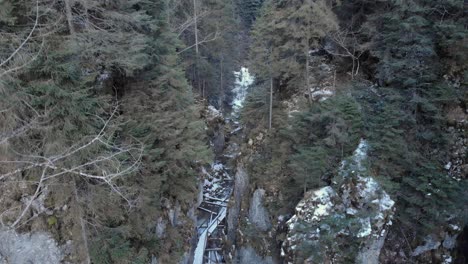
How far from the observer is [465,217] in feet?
38.0

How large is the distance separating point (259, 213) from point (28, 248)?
9298mm

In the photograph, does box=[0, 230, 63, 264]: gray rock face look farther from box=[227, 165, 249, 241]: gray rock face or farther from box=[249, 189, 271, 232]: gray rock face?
box=[227, 165, 249, 241]: gray rock face

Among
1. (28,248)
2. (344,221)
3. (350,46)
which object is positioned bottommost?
(344,221)

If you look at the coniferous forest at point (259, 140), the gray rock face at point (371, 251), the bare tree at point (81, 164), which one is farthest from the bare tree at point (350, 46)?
the bare tree at point (81, 164)

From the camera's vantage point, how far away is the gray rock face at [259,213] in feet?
47.1

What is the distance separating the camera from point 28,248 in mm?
8102

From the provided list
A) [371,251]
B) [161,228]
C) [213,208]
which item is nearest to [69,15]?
[161,228]

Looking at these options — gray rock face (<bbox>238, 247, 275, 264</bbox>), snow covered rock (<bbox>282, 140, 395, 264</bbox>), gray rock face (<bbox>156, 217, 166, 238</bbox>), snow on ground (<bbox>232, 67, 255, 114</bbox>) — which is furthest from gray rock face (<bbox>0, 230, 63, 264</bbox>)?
snow on ground (<bbox>232, 67, 255, 114</bbox>)

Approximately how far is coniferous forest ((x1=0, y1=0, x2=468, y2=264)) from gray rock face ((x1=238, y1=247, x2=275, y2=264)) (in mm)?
80

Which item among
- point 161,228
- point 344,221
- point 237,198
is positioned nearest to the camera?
point 161,228

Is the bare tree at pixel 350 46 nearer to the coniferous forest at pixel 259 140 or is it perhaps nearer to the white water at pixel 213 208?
the coniferous forest at pixel 259 140

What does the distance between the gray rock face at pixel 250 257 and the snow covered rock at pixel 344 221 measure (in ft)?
6.50

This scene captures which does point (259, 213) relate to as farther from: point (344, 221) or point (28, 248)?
point (28, 248)

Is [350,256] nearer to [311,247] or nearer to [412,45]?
[311,247]
